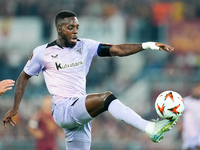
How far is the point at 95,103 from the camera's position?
5855 millimetres

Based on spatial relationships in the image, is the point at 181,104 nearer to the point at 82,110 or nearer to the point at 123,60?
the point at 82,110

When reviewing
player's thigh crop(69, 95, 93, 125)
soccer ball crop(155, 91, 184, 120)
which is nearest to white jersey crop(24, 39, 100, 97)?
player's thigh crop(69, 95, 93, 125)

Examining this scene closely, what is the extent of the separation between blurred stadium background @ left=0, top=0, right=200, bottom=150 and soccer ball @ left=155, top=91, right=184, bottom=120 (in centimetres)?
808

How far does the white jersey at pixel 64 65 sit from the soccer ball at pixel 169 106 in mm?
1267

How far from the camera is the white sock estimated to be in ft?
18.3

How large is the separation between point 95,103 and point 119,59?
423 inches

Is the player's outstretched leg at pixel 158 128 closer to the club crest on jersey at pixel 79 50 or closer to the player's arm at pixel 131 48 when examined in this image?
the player's arm at pixel 131 48

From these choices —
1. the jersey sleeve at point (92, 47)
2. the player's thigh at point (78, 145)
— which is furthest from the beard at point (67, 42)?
the player's thigh at point (78, 145)

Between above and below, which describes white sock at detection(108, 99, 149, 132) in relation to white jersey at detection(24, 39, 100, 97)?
below

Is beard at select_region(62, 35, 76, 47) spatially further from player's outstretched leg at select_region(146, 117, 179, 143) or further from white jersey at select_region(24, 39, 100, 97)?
player's outstretched leg at select_region(146, 117, 179, 143)

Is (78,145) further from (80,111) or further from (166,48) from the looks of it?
(166,48)

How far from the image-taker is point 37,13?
57.7 feet

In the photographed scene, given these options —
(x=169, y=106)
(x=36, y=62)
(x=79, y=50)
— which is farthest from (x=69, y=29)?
(x=169, y=106)

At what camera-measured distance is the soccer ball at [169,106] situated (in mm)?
5508
